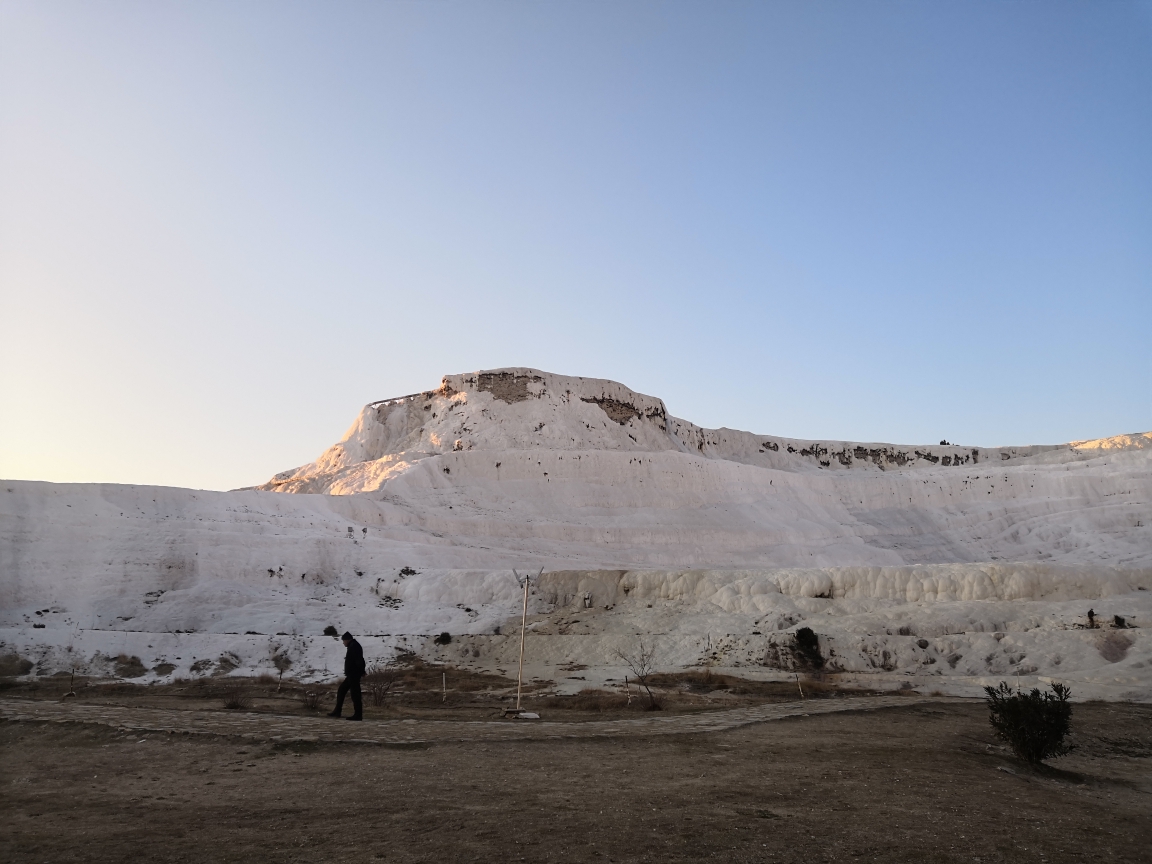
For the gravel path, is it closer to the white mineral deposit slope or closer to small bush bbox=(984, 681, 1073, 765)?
small bush bbox=(984, 681, 1073, 765)

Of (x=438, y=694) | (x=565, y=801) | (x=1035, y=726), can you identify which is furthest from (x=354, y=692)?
(x=1035, y=726)

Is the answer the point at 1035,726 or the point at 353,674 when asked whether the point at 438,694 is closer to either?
the point at 353,674

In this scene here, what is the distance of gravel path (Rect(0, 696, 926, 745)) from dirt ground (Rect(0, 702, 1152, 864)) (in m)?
0.36

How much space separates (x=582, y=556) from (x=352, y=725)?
30718 millimetres

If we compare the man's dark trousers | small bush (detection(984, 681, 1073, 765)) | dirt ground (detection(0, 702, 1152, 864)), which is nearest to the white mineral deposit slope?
small bush (detection(984, 681, 1073, 765))

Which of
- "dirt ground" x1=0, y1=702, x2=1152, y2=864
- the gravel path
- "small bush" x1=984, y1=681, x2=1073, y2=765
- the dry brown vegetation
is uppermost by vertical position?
"small bush" x1=984, y1=681, x2=1073, y2=765

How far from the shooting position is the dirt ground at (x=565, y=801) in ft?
18.0

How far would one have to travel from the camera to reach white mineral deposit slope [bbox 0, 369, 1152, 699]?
67.8 ft

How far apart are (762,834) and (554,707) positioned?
28.1 feet

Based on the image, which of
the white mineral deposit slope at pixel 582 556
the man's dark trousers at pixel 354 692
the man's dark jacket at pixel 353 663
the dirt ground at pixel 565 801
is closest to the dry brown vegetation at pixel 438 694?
the man's dark trousers at pixel 354 692

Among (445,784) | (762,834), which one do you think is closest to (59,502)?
(445,784)

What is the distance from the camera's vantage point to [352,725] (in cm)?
1006

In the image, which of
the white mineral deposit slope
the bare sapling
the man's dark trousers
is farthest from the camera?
the white mineral deposit slope

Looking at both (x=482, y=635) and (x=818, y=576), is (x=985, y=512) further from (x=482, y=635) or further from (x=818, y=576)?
(x=482, y=635)
